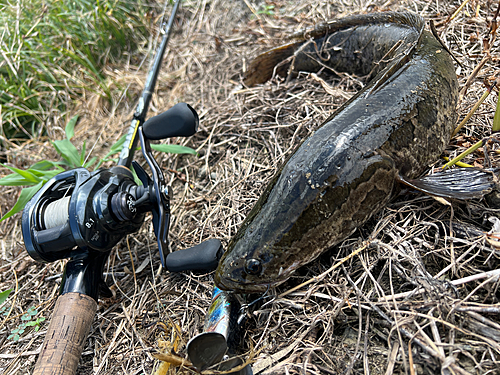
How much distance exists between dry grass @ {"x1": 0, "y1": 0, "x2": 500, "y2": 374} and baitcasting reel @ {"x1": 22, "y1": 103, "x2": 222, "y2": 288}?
0.32 meters

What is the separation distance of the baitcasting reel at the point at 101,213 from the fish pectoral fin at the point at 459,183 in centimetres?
129

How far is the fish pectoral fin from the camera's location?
6.06 ft

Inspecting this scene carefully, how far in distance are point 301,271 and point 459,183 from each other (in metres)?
1.06

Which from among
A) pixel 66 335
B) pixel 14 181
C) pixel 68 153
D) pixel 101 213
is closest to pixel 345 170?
pixel 101 213

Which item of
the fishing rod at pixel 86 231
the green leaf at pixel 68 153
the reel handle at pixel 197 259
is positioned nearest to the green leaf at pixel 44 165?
the green leaf at pixel 68 153

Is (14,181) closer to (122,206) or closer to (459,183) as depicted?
(122,206)

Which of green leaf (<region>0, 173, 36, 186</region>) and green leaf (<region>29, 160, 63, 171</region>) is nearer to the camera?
green leaf (<region>0, 173, 36, 186</region>)

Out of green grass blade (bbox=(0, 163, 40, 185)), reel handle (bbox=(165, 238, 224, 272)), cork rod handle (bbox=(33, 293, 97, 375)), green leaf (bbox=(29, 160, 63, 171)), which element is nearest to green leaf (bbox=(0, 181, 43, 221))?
green grass blade (bbox=(0, 163, 40, 185))

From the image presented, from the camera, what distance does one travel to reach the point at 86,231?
1921 mm

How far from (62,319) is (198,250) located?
2.73ft

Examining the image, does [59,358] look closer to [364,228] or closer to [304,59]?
[364,228]

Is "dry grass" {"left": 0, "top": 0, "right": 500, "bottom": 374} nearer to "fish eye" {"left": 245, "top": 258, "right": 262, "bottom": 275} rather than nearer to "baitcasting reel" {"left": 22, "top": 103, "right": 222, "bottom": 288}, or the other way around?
"fish eye" {"left": 245, "top": 258, "right": 262, "bottom": 275}

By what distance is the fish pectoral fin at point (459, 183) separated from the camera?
6.06 ft

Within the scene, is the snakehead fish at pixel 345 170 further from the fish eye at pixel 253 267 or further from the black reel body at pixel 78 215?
the black reel body at pixel 78 215
